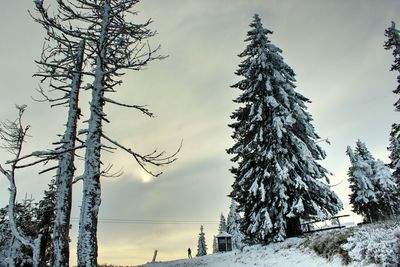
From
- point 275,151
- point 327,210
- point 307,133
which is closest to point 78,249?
point 275,151

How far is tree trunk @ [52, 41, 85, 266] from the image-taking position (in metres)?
6.49

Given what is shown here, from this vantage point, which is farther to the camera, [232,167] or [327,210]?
[232,167]

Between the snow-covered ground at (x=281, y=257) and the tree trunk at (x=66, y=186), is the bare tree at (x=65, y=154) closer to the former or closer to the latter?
the tree trunk at (x=66, y=186)

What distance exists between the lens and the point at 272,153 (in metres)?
17.9

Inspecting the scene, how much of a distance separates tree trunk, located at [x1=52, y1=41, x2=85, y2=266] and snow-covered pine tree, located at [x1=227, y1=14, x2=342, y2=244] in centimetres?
1186

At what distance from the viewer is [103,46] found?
7.85 meters

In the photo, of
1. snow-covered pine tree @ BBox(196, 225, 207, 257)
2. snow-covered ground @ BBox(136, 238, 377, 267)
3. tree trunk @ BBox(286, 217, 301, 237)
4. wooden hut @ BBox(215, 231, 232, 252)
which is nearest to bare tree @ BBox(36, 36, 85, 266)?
snow-covered ground @ BBox(136, 238, 377, 267)

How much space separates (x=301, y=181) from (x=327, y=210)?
9.02 ft

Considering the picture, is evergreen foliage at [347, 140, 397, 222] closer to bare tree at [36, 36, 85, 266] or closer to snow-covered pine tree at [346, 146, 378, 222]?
snow-covered pine tree at [346, 146, 378, 222]

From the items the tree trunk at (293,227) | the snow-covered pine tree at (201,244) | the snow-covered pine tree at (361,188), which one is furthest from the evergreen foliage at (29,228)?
the snow-covered pine tree at (201,244)

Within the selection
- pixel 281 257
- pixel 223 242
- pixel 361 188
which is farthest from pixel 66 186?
pixel 361 188

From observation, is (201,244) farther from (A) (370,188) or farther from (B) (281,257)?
(B) (281,257)

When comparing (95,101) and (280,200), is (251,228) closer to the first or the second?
(280,200)

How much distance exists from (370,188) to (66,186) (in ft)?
135
